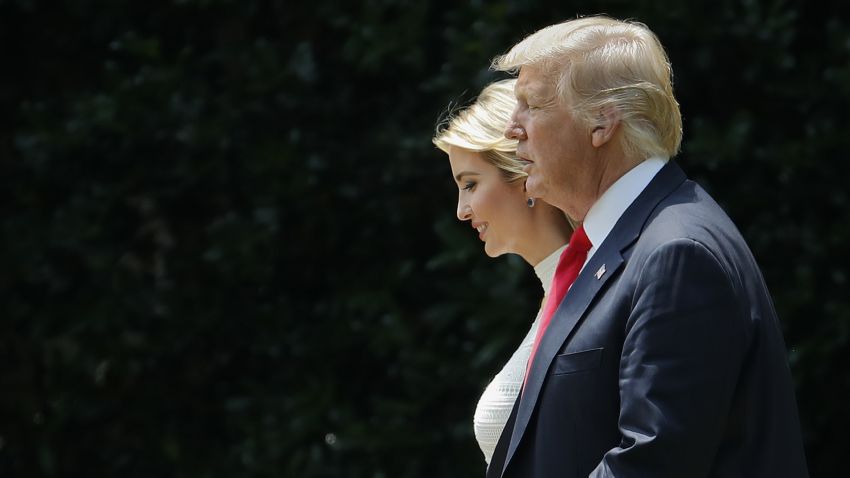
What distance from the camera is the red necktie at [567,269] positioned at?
5.82ft

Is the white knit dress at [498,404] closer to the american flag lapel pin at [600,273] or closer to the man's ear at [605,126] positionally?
the american flag lapel pin at [600,273]

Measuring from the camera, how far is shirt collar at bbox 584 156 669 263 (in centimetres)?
163

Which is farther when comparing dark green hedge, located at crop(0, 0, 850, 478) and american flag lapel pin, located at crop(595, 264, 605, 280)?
dark green hedge, located at crop(0, 0, 850, 478)

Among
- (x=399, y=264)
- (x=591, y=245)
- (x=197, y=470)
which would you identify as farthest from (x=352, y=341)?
(x=591, y=245)

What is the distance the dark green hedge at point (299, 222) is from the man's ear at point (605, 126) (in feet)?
7.33

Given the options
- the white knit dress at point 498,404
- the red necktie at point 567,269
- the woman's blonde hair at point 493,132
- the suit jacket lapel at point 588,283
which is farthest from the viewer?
the woman's blonde hair at point 493,132

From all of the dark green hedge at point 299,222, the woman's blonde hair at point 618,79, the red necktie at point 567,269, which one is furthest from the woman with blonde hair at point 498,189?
the dark green hedge at point 299,222

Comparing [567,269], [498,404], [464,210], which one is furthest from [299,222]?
[567,269]

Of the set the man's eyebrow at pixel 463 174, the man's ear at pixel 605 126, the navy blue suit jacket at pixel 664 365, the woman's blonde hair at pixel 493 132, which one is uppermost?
the man's ear at pixel 605 126

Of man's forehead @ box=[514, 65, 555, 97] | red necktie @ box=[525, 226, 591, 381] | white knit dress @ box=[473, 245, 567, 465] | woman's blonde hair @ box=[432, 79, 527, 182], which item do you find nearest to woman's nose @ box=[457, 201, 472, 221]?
woman's blonde hair @ box=[432, 79, 527, 182]

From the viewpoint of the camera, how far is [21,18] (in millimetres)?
4781

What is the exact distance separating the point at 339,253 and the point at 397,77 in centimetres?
73

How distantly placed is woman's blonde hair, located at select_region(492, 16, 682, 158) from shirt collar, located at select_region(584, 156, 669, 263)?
0.02 meters

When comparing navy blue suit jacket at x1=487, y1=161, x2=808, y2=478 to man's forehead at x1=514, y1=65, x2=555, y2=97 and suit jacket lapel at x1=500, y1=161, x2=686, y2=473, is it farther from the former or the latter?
Answer: man's forehead at x1=514, y1=65, x2=555, y2=97
